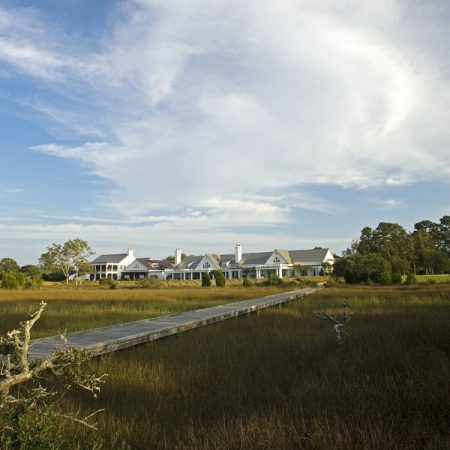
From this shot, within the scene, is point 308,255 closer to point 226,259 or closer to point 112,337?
point 226,259

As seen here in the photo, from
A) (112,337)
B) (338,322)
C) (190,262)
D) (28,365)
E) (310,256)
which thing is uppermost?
(310,256)

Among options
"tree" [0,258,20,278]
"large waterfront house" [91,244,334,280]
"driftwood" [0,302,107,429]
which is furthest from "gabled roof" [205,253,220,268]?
"driftwood" [0,302,107,429]

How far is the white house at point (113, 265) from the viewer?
293ft

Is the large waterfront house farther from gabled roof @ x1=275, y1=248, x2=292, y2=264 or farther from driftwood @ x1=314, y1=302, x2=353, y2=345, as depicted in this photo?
driftwood @ x1=314, y1=302, x2=353, y2=345

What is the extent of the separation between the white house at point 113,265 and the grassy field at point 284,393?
83.0m

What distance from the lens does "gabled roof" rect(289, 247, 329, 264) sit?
7412 cm

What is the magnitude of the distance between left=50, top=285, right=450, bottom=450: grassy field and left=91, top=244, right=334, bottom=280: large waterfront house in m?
60.4

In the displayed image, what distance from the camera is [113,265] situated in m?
90.1

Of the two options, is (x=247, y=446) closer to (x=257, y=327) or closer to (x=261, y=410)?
(x=261, y=410)

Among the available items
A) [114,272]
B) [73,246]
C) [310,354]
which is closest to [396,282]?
[310,354]

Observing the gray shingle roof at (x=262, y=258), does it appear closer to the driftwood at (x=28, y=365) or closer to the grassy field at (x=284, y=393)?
the grassy field at (x=284, y=393)

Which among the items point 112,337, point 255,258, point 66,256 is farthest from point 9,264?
point 112,337

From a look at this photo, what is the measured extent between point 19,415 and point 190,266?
79292 millimetres

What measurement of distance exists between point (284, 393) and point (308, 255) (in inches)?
2845
